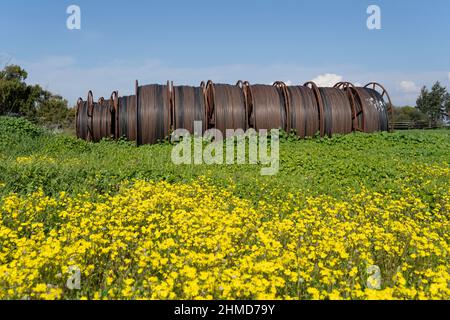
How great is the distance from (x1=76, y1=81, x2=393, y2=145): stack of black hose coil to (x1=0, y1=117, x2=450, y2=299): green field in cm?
303

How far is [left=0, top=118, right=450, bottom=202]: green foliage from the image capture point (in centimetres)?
777

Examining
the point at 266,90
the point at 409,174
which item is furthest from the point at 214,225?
the point at 266,90

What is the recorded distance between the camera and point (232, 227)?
5.33 metres

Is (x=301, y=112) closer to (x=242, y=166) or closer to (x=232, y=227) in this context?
(x=242, y=166)

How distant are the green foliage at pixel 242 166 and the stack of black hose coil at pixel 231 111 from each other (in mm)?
941

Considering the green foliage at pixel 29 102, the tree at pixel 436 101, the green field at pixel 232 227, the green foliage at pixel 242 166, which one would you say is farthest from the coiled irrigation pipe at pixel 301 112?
the tree at pixel 436 101

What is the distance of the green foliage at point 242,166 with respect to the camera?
7.77 m

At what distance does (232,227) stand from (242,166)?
17.2 ft

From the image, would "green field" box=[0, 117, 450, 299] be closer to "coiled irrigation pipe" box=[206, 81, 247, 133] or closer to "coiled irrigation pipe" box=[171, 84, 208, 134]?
"coiled irrigation pipe" box=[171, 84, 208, 134]

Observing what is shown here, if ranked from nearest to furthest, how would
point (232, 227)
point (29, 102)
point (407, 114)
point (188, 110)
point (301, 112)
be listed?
1. point (232, 227)
2. point (188, 110)
3. point (301, 112)
4. point (29, 102)
5. point (407, 114)

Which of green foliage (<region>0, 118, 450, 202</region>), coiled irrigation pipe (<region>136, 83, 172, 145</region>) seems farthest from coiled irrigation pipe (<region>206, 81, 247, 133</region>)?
green foliage (<region>0, 118, 450, 202</region>)

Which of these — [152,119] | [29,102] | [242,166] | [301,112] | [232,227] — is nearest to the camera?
[232,227]

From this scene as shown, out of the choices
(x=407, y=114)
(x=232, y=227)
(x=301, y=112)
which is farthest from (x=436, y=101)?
(x=232, y=227)

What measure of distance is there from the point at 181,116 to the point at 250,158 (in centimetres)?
496
